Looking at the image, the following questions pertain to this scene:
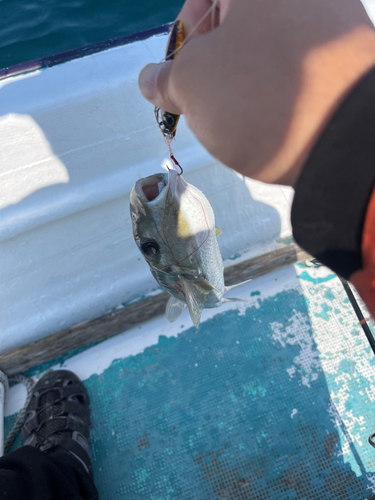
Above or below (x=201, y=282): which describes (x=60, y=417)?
below

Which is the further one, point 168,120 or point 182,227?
point 182,227

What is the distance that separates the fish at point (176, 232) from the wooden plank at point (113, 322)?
2.87 feet

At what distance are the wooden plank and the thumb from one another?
1.68 meters

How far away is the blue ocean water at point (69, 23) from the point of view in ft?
12.2

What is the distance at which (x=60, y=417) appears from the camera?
86.4 inches

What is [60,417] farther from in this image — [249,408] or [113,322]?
[249,408]

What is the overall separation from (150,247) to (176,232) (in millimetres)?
148

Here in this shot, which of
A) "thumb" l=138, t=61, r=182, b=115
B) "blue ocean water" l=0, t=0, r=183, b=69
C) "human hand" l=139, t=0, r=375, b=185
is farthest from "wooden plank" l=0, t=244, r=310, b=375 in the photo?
"blue ocean water" l=0, t=0, r=183, b=69

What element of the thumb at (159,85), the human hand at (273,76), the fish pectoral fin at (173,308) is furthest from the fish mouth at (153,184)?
the fish pectoral fin at (173,308)

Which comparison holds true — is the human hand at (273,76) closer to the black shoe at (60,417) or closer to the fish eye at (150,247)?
the fish eye at (150,247)

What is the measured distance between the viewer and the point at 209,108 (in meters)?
0.78

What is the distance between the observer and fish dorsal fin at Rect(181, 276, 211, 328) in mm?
1498

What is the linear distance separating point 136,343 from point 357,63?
91.8 inches

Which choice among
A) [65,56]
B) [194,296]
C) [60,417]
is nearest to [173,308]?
[194,296]
